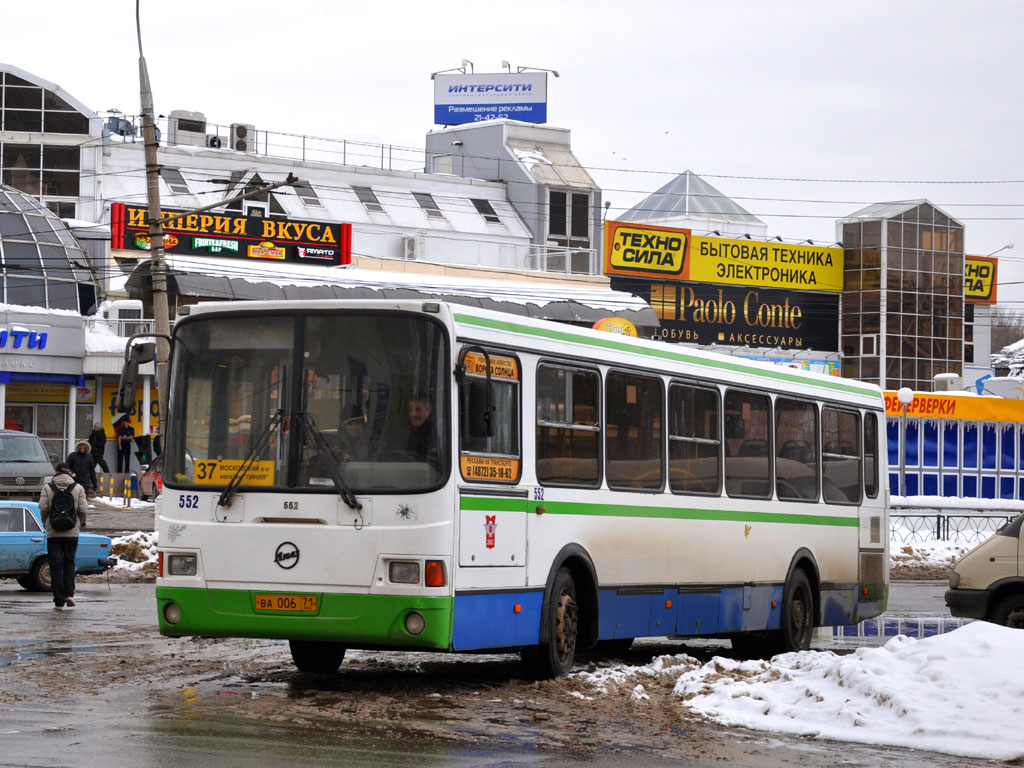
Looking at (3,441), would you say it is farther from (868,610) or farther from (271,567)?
(271,567)

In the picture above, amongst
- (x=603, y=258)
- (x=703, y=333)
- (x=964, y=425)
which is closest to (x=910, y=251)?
(x=703, y=333)

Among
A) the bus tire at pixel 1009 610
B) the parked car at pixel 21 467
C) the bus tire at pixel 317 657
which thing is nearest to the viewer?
the bus tire at pixel 317 657

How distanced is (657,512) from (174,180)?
5555 cm

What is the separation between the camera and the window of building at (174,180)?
6619cm

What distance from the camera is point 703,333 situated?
8150 centimetres

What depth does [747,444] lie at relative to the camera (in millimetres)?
15883

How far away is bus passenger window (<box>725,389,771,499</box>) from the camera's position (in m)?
15.6

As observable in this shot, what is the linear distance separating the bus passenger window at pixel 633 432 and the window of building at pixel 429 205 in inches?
2394

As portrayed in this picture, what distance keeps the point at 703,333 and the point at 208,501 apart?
7061 centimetres

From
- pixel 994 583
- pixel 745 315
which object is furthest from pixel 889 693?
pixel 745 315

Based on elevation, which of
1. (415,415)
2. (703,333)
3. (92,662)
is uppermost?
(703,333)

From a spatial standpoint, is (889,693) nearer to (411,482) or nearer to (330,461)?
(411,482)

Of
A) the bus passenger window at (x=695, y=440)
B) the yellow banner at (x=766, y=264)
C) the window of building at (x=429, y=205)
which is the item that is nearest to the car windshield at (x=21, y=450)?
the bus passenger window at (x=695, y=440)

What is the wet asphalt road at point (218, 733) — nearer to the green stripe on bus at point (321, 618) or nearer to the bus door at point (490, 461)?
the green stripe on bus at point (321, 618)
